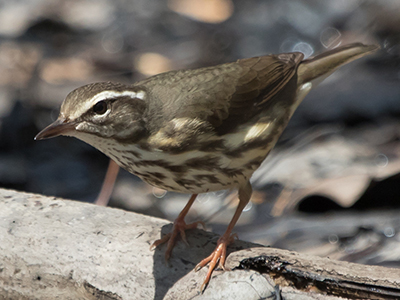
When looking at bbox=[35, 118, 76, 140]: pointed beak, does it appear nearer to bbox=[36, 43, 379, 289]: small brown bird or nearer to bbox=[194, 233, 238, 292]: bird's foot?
bbox=[36, 43, 379, 289]: small brown bird

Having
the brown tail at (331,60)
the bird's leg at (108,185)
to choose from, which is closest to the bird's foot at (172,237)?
the brown tail at (331,60)

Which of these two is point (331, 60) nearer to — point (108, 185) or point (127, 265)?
point (127, 265)

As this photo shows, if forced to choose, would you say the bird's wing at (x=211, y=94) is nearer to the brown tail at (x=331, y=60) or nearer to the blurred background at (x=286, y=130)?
the brown tail at (x=331, y=60)

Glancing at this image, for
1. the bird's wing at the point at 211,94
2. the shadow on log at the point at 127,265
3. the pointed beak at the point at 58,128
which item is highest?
the bird's wing at the point at 211,94

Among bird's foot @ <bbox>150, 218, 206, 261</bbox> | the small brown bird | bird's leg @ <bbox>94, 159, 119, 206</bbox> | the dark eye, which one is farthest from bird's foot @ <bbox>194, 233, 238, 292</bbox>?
bird's leg @ <bbox>94, 159, 119, 206</bbox>

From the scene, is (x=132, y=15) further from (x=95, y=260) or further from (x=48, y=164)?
(x=95, y=260)

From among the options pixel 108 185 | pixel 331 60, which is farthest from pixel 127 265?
pixel 108 185

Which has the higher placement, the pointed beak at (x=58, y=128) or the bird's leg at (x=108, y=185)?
the bird's leg at (x=108, y=185)
